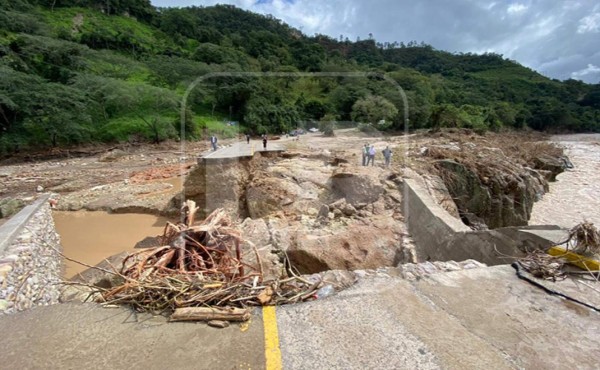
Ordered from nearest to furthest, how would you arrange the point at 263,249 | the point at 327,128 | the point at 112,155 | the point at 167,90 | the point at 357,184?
A: 1. the point at 263,249
2. the point at 357,184
3. the point at 112,155
4. the point at 167,90
5. the point at 327,128

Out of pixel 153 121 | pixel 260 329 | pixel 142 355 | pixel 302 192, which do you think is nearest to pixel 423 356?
pixel 260 329

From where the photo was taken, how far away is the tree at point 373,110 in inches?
1344

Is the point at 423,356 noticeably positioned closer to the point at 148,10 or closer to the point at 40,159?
the point at 40,159

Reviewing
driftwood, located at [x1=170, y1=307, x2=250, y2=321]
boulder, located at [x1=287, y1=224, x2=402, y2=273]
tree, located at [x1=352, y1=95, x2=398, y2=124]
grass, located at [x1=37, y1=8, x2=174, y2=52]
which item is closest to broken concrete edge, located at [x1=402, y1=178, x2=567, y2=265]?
boulder, located at [x1=287, y1=224, x2=402, y2=273]

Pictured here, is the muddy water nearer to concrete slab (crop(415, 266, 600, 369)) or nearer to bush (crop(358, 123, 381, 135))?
concrete slab (crop(415, 266, 600, 369))

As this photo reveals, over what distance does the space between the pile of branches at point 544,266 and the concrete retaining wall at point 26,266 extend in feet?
17.4

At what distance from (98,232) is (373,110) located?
1224 inches

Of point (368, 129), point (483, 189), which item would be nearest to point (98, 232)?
point (483, 189)

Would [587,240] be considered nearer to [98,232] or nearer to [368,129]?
[98,232]

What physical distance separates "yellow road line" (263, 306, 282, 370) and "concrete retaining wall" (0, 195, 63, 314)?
106 inches

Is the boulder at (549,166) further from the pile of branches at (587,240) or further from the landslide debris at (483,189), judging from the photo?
the pile of branches at (587,240)

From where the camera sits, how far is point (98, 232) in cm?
915

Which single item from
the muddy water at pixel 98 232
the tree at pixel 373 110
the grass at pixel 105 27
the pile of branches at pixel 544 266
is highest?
the grass at pixel 105 27

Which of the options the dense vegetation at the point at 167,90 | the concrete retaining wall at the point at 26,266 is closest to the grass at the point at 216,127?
the dense vegetation at the point at 167,90
